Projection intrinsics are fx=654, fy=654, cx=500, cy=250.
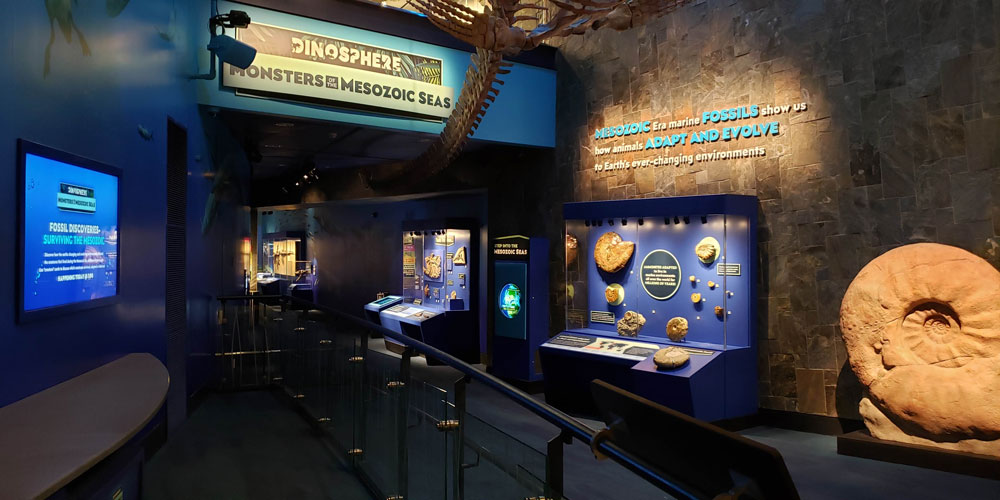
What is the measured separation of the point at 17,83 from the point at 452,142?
525 cm

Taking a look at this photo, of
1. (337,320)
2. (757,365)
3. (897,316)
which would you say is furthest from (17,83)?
(757,365)

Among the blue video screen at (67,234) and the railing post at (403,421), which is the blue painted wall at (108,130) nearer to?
the blue video screen at (67,234)

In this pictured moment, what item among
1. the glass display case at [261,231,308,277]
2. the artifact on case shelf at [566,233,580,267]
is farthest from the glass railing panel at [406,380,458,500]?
the glass display case at [261,231,308,277]

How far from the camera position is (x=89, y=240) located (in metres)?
3.29

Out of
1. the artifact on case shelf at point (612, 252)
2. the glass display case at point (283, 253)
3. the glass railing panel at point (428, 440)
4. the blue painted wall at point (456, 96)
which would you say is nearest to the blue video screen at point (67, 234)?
the glass railing panel at point (428, 440)

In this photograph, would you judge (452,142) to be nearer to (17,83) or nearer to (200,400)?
(200,400)

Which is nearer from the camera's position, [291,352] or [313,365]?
[313,365]

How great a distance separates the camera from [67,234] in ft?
10.0

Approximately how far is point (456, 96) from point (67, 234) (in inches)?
217

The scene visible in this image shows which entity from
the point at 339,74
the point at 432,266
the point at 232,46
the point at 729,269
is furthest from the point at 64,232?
the point at 432,266

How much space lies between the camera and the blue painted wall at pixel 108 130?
2570 mm

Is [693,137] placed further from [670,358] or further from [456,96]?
[456,96]

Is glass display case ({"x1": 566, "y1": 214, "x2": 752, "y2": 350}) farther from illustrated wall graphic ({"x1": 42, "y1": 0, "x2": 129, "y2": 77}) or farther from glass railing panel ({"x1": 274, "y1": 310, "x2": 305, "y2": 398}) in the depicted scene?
illustrated wall graphic ({"x1": 42, "y1": 0, "x2": 129, "y2": 77})

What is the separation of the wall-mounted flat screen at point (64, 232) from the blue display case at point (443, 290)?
623 centimetres
